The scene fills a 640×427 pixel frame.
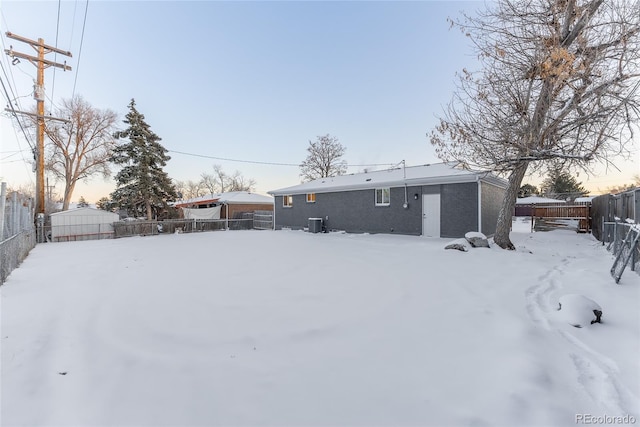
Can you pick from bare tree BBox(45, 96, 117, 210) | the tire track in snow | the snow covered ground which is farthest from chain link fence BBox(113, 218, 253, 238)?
the tire track in snow

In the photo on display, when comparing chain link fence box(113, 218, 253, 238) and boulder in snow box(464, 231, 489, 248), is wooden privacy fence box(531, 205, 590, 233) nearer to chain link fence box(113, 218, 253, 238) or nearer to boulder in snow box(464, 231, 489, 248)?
boulder in snow box(464, 231, 489, 248)

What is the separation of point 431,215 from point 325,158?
20.6 metres

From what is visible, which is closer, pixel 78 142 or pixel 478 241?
pixel 478 241

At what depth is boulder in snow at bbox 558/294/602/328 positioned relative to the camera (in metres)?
3.29

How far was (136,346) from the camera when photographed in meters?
2.94

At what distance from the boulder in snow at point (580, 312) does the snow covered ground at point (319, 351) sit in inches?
2.8

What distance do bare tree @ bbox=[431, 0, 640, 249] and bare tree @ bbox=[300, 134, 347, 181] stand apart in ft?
77.6

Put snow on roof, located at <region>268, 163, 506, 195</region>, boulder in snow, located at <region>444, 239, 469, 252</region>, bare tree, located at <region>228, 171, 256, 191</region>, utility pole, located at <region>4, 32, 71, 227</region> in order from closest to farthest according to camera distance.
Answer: boulder in snow, located at <region>444, 239, 469, 252</region> → snow on roof, located at <region>268, 163, 506, 195</region> → utility pole, located at <region>4, 32, 71, 227</region> → bare tree, located at <region>228, 171, 256, 191</region>

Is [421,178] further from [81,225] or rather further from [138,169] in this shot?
[138,169]

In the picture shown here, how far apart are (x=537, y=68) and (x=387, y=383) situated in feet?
22.5

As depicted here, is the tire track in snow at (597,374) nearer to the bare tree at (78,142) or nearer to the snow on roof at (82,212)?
the snow on roof at (82,212)

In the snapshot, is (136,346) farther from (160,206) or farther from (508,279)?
(160,206)

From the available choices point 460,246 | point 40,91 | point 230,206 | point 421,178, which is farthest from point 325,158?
point 460,246

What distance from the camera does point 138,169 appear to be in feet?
66.4
